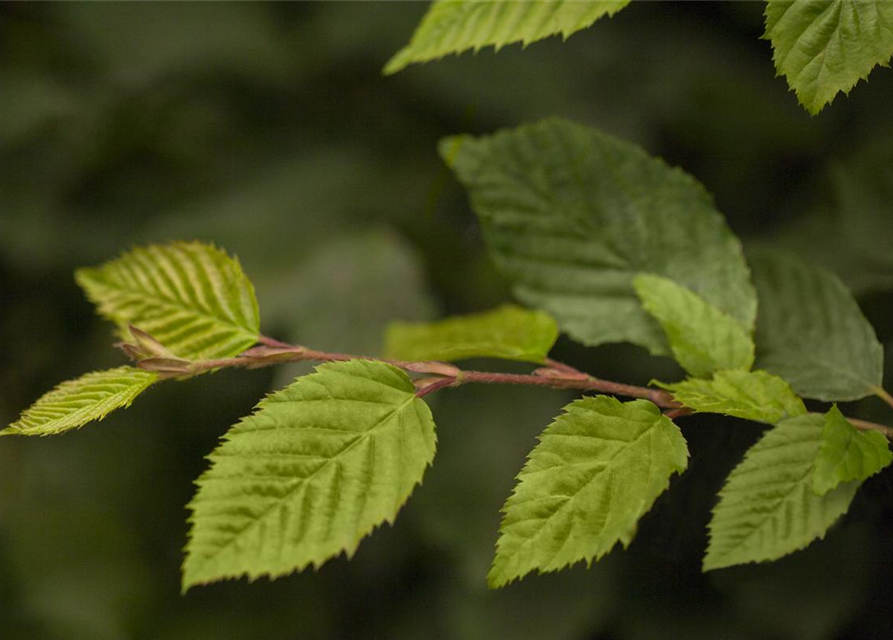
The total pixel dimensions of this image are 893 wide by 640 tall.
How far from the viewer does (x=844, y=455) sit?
12.4 inches

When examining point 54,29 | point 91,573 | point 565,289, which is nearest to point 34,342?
point 91,573

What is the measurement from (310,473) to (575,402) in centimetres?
11

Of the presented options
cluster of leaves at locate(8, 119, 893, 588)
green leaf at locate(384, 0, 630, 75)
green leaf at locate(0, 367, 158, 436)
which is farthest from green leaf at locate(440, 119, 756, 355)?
green leaf at locate(0, 367, 158, 436)

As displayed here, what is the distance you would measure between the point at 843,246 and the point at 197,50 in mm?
787

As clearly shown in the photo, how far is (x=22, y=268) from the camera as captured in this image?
99 cm

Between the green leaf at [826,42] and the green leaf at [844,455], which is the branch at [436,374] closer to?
the green leaf at [844,455]

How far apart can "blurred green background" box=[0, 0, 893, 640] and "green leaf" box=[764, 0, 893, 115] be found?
131mm

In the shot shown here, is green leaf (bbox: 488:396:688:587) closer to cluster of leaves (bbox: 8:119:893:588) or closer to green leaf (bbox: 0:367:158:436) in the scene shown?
cluster of leaves (bbox: 8:119:893:588)

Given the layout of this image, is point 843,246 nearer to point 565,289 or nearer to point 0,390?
point 565,289

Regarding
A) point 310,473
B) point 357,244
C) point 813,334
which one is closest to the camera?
point 310,473

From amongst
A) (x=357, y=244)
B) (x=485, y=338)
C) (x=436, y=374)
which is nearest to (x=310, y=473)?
(x=436, y=374)

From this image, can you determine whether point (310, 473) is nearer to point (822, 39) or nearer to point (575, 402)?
point (575, 402)

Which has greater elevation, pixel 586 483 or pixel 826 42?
pixel 826 42

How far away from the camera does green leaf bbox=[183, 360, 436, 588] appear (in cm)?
28
